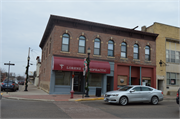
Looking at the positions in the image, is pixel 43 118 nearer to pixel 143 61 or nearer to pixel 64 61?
pixel 64 61

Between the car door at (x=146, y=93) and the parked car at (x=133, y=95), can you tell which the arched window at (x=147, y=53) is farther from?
the car door at (x=146, y=93)

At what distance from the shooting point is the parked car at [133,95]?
11625 mm

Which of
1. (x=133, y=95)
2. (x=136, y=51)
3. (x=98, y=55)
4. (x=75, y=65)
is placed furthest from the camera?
(x=136, y=51)

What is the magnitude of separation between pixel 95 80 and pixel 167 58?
11.8 metres

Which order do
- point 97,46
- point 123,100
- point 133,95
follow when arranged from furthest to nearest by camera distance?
1. point 97,46
2. point 133,95
3. point 123,100

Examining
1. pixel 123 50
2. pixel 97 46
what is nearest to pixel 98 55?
pixel 97 46

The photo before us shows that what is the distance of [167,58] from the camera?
2416 centimetres

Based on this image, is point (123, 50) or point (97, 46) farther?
point (123, 50)

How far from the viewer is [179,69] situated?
24.7m

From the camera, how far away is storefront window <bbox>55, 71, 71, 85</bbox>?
1850 cm

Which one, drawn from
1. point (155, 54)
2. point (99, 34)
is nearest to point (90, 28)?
point (99, 34)

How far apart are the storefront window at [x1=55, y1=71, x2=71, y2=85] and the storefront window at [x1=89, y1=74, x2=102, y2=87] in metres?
2.86

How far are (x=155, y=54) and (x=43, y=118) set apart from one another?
20.3 m

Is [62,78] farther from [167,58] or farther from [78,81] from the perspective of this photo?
[167,58]
